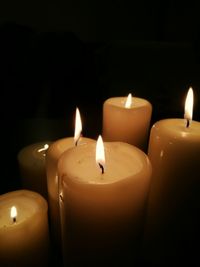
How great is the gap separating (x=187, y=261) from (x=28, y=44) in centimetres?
109

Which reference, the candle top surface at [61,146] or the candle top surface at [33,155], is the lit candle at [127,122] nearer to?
the candle top surface at [61,146]

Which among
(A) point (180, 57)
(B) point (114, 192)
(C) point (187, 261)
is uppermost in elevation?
(A) point (180, 57)

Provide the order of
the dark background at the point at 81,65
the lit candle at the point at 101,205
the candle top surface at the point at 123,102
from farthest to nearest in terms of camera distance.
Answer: the dark background at the point at 81,65 < the candle top surface at the point at 123,102 < the lit candle at the point at 101,205

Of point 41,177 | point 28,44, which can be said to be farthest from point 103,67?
point 41,177

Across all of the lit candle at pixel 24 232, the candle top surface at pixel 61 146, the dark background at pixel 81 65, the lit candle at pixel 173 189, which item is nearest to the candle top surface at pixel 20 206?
the lit candle at pixel 24 232

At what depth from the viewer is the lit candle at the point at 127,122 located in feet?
1.83

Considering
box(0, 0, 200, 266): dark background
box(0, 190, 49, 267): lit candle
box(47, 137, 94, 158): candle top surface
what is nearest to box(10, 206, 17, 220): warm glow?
box(0, 190, 49, 267): lit candle

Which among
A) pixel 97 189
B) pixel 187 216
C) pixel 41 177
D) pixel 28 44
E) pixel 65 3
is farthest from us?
pixel 65 3

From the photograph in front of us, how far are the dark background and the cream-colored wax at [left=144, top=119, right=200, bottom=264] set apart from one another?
20.8 inches

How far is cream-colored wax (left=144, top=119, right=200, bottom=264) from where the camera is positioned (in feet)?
1.43

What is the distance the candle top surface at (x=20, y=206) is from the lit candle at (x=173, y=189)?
213 millimetres

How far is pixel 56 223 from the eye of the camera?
544mm

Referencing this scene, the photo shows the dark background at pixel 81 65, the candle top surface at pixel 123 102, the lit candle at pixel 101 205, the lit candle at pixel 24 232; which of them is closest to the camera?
the lit candle at pixel 101 205

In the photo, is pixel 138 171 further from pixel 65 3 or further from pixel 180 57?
pixel 65 3
